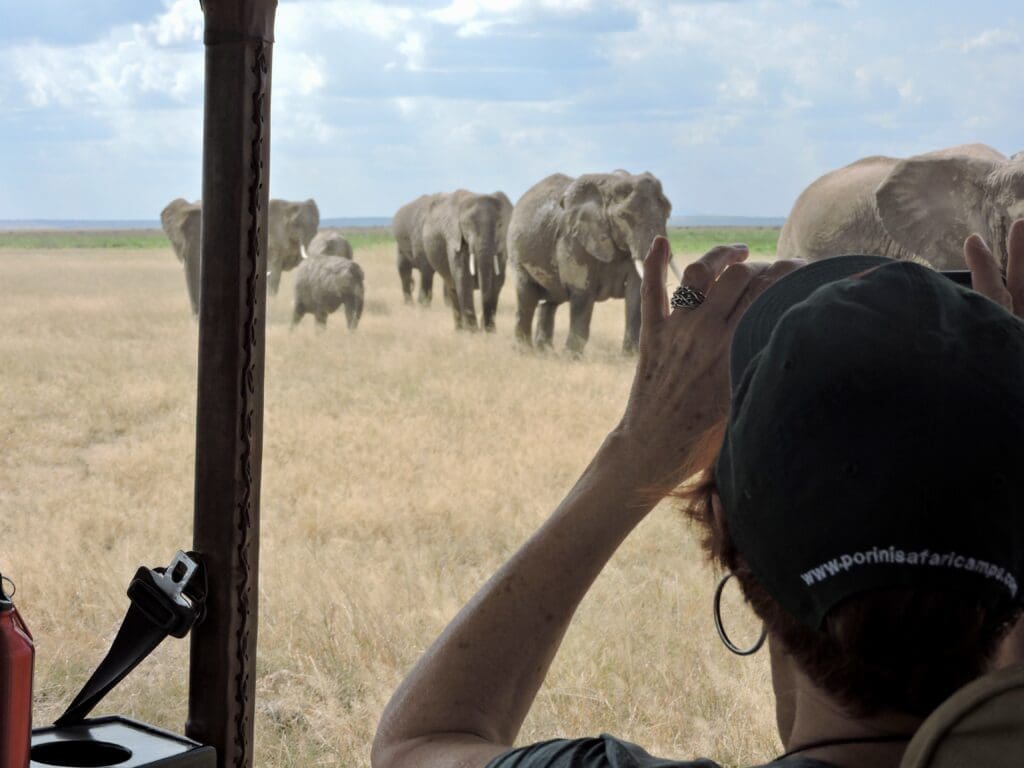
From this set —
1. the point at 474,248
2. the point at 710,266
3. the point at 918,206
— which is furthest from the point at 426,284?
the point at 710,266

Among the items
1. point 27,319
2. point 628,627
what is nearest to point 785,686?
point 628,627

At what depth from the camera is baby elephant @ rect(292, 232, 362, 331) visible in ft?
30.1

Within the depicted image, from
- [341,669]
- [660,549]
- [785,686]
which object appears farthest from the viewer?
[660,549]

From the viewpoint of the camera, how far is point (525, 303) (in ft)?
29.9

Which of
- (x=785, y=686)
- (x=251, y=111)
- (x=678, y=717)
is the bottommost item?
(x=678, y=717)

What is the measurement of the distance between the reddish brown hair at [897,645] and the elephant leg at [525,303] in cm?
844

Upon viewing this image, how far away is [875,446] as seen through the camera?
0.43 metres

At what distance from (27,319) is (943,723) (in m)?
9.42

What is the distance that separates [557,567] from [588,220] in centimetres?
763

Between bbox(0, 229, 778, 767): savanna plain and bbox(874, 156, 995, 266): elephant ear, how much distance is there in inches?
64.0

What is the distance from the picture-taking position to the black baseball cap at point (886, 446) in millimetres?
427

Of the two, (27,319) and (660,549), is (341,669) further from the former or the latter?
(27,319)

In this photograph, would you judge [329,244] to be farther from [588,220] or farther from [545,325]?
[588,220]

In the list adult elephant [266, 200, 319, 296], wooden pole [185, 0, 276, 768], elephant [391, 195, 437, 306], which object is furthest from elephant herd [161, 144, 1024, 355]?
wooden pole [185, 0, 276, 768]
